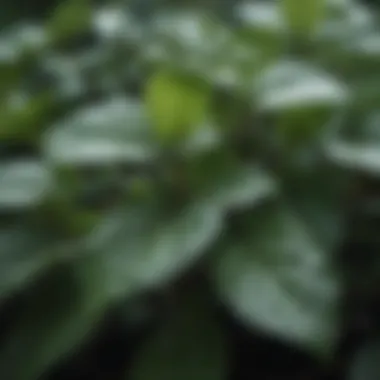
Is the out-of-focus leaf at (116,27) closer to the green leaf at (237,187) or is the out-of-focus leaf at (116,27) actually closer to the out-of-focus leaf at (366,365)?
the green leaf at (237,187)

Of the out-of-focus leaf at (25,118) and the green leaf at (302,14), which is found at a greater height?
the green leaf at (302,14)

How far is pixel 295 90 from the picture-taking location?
60cm

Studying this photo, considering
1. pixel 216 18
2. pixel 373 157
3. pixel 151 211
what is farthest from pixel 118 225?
pixel 216 18

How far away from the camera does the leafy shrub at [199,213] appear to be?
538 millimetres

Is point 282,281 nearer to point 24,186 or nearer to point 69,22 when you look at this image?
point 24,186

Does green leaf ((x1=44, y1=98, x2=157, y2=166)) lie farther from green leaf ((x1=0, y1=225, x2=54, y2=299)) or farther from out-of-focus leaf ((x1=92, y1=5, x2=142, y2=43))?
out-of-focus leaf ((x1=92, y1=5, x2=142, y2=43))

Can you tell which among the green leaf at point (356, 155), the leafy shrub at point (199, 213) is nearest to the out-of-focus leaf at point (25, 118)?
the leafy shrub at point (199, 213)

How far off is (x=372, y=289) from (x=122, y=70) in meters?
0.29

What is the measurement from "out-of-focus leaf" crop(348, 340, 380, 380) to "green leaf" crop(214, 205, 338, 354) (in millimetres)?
72

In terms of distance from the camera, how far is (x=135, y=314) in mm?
593

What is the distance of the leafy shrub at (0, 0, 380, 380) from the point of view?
1.76 feet

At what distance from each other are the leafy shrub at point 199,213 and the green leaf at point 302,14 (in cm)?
4

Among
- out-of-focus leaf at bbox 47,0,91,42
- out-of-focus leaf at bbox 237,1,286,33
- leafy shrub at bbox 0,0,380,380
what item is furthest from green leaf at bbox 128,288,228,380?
out-of-focus leaf at bbox 47,0,91,42

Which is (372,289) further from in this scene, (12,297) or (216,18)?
(216,18)
